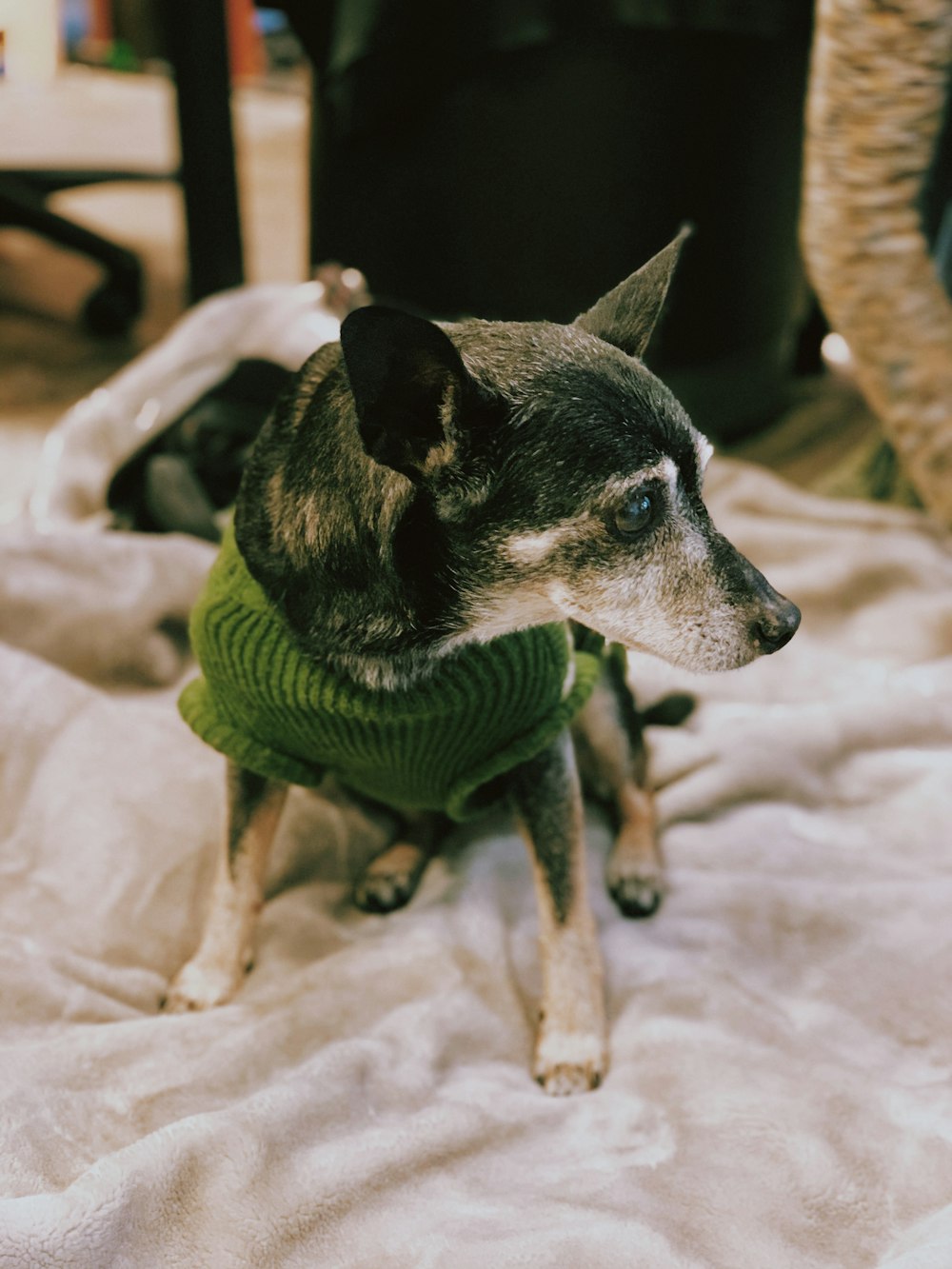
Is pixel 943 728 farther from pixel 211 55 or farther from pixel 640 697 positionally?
pixel 211 55

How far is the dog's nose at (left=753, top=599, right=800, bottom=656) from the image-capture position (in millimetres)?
1012

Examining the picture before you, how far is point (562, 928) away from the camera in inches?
47.0

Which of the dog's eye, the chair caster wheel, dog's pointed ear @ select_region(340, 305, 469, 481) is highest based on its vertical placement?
dog's pointed ear @ select_region(340, 305, 469, 481)

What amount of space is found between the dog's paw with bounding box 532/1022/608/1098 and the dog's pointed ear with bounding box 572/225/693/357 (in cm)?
68

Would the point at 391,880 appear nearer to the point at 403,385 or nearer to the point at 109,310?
the point at 403,385

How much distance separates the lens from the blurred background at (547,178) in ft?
7.39

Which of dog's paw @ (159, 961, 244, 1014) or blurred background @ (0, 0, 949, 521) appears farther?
blurred background @ (0, 0, 949, 521)

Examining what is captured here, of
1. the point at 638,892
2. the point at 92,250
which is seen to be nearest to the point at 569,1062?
the point at 638,892

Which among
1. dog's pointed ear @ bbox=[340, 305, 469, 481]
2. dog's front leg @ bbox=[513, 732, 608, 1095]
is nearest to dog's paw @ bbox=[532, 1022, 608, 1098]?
dog's front leg @ bbox=[513, 732, 608, 1095]

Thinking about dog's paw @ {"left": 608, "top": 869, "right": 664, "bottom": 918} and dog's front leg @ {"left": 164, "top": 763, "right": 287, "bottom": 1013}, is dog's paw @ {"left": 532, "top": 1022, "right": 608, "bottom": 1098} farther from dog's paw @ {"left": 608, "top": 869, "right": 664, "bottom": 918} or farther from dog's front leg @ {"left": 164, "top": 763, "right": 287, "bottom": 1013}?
dog's front leg @ {"left": 164, "top": 763, "right": 287, "bottom": 1013}

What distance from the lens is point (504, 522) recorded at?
97 centimetres

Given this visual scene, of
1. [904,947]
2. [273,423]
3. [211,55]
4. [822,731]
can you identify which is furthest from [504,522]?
[211,55]

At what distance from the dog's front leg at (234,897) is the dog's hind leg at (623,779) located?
0.40m

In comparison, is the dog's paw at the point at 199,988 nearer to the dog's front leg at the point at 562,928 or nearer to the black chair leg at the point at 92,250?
the dog's front leg at the point at 562,928
